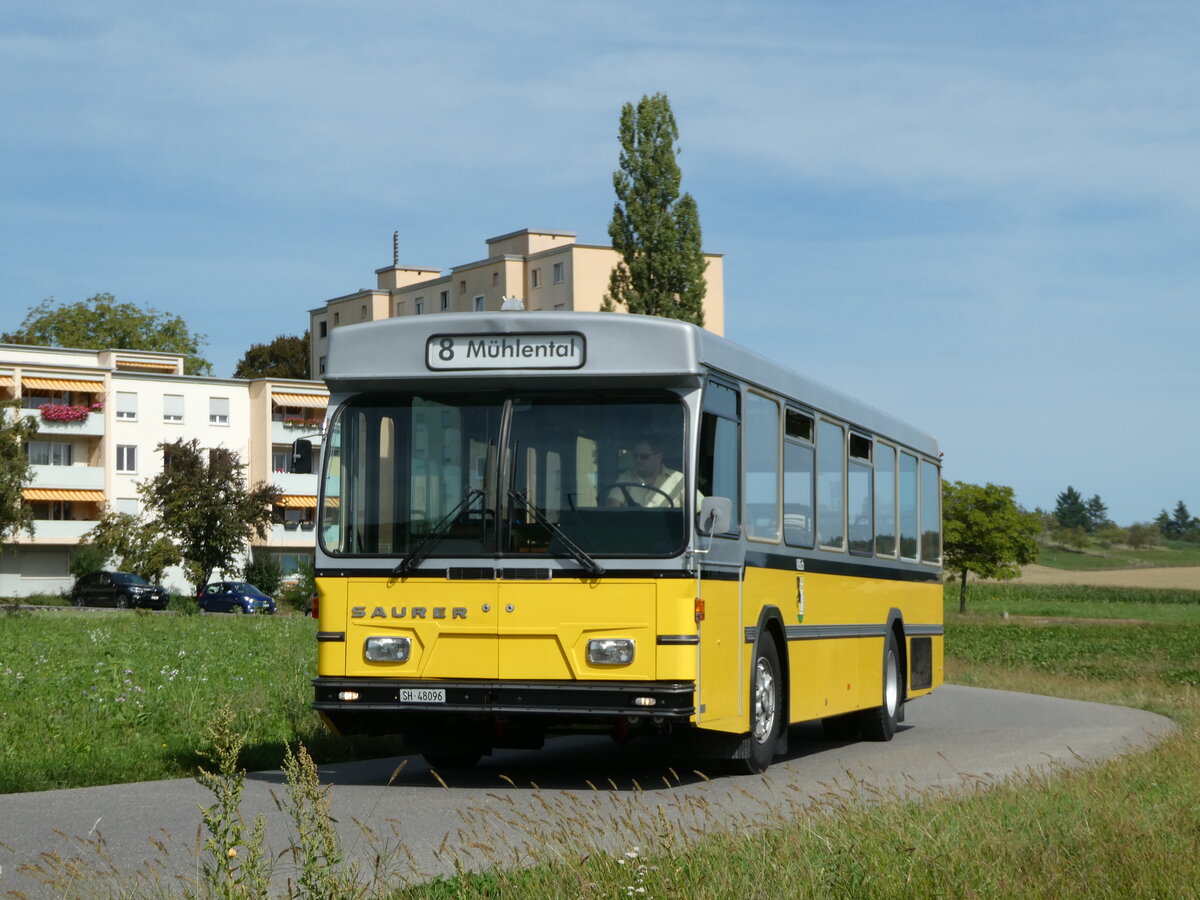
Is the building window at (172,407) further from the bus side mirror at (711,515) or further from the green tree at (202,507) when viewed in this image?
the bus side mirror at (711,515)

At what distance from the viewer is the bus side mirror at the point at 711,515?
11852mm

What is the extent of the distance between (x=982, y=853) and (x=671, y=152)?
169 feet

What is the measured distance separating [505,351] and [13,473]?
48.1m

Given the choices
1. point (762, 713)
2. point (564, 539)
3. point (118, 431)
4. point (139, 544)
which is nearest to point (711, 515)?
point (564, 539)

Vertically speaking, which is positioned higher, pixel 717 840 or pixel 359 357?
pixel 359 357

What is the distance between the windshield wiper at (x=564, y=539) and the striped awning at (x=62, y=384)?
81.6 metres

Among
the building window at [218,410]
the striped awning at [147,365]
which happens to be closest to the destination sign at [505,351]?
the building window at [218,410]

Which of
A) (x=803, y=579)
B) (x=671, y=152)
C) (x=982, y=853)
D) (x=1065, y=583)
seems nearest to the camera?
(x=982, y=853)

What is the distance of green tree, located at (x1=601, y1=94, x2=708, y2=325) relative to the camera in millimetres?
56156

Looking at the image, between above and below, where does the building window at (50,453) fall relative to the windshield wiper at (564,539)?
above

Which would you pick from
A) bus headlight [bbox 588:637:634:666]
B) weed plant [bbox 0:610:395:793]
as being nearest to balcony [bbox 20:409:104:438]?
weed plant [bbox 0:610:395:793]

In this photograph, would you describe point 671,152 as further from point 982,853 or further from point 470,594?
point 982,853

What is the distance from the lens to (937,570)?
2056 centimetres

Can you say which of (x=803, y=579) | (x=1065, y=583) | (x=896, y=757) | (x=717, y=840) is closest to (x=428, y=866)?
(x=717, y=840)
